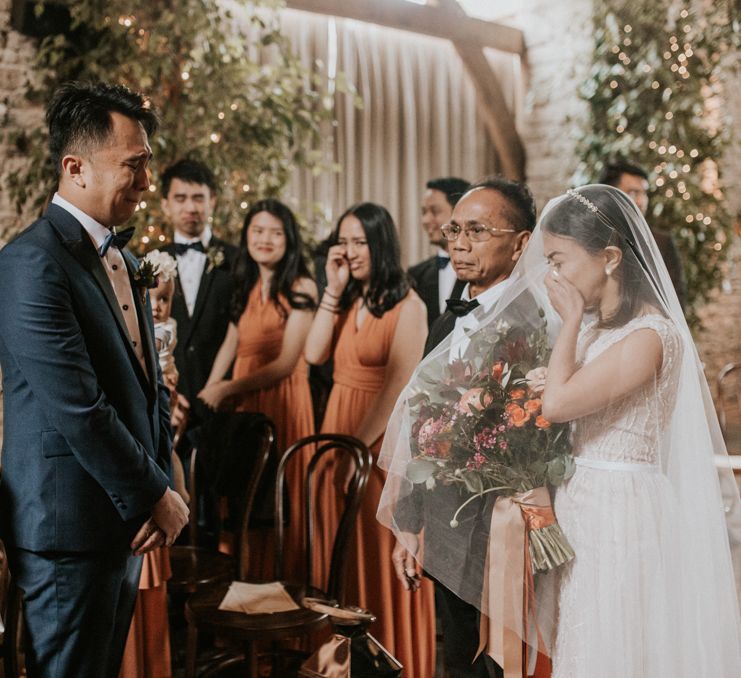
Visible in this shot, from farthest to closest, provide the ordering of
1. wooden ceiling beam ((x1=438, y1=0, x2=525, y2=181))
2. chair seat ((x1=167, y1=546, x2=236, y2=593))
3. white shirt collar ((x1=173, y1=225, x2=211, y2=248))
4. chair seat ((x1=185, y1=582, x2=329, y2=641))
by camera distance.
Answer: wooden ceiling beam ((x1=438, y1=0, x2=525, y2=181)), white shirt collar ((x1=173, y1=225, x2=211, y2=248)), chair seat ((x1=167, y1=546, x2=236, y2=593)), chair seat ((x1=185, y1=582, x2=329, y2=641))

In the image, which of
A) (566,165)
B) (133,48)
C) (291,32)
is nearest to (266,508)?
(133,48)

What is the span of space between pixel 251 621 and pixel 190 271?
6.31ft

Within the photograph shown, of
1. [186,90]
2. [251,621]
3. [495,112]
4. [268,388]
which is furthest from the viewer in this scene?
[495,112]

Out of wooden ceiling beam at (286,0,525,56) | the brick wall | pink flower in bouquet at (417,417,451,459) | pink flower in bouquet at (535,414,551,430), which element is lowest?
pink flower in bouquet at (417,417,451,459)

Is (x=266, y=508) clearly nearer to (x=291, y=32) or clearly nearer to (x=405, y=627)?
(x=405, y=627)

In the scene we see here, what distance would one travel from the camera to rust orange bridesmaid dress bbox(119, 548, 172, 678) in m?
2.67

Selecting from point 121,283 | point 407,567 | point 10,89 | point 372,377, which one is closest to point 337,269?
point 372,377

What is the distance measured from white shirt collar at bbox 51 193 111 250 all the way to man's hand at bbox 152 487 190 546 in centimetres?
59

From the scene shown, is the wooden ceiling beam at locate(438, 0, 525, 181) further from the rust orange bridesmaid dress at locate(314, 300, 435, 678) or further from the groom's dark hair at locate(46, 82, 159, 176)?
the groom's dark hair at locate(46, 82, 159, 176)

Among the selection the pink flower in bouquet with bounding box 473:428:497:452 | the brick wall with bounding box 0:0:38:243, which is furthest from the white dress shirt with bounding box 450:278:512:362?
the brick wall with bounding box 0:0:38:243

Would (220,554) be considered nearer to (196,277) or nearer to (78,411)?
(196,277)

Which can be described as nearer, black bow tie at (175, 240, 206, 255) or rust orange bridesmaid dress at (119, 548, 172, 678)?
rust orange bridesmaid dress at (119, 548, 172, 678)

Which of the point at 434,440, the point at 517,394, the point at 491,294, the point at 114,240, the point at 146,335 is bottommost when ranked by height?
the point at 434,440

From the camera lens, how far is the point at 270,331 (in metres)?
3.89
